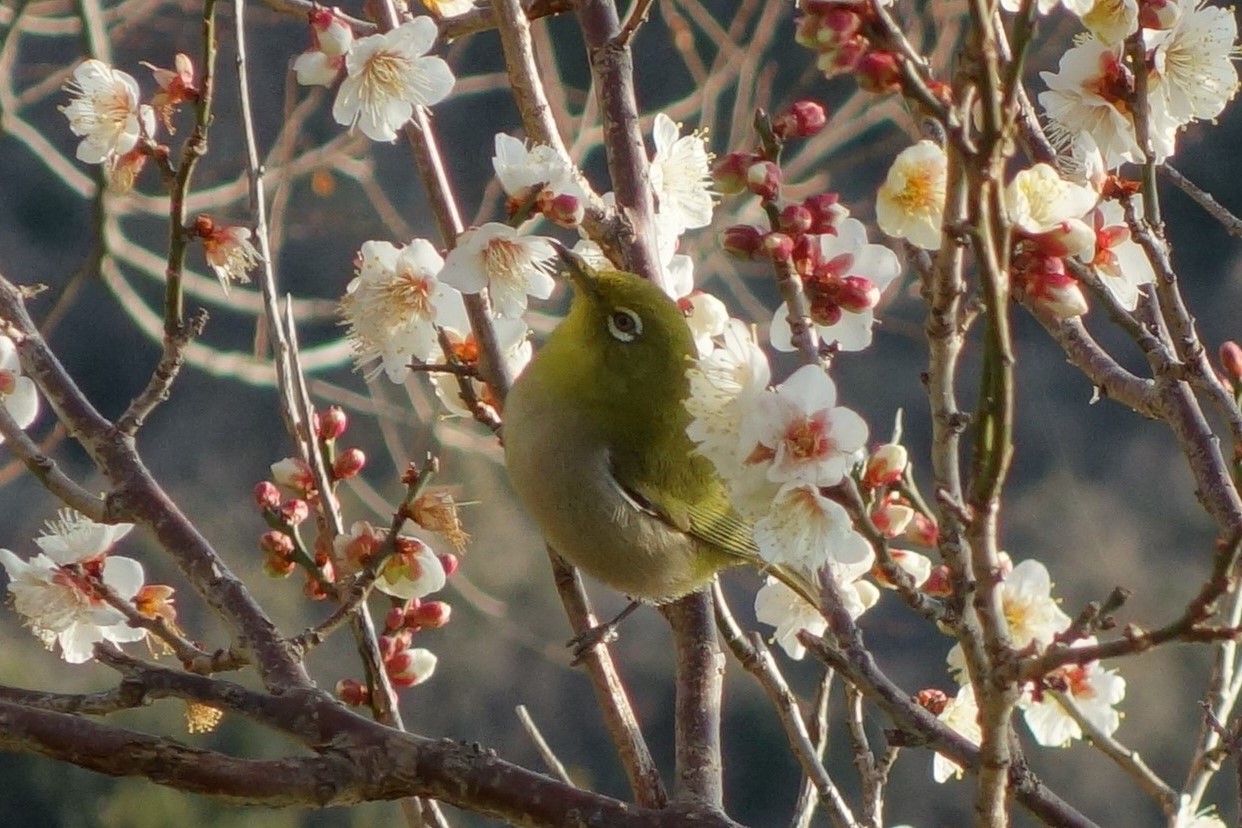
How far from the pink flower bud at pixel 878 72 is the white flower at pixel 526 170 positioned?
77 cm

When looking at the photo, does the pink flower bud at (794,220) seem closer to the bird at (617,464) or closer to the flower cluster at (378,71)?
the flower cluster at (378,71)

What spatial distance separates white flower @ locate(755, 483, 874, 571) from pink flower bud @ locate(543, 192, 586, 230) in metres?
0.60

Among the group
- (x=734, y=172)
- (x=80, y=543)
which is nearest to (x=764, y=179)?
(x=734, y=172)

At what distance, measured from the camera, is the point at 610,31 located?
227cm

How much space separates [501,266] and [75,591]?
759 mm

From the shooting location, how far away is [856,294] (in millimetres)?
1667

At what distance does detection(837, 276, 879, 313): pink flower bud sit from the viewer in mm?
1668

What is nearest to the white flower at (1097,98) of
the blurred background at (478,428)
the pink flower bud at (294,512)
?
the pink flower bud at (294,512)

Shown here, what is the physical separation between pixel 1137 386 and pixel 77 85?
1.58 m

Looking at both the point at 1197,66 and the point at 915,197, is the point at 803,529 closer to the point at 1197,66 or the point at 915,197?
the point at 915,197

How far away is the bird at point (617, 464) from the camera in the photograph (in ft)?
8.99

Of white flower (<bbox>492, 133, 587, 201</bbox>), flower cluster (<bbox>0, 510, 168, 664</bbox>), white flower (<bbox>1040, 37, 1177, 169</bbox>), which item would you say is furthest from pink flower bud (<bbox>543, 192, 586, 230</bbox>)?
flower cluster (<bbox>0, 510, 168, 664</bbox>)

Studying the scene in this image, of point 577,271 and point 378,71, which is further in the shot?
point 577,271

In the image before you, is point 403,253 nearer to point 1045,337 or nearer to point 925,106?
point 925,106
